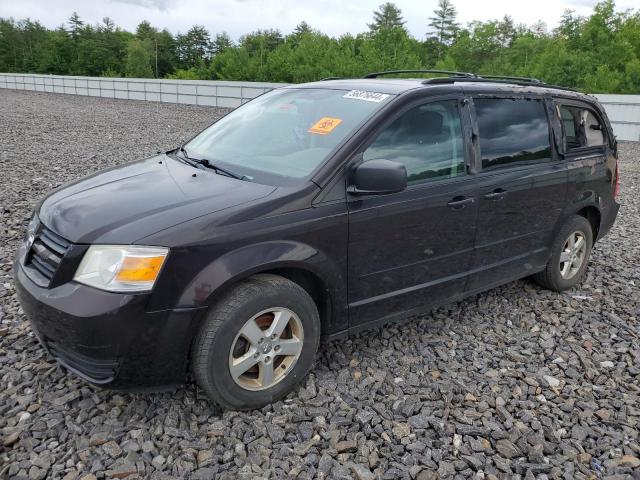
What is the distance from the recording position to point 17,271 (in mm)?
2932

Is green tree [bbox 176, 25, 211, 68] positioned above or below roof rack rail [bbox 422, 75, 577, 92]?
above

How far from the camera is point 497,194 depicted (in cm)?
376

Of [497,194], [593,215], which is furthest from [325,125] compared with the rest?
[593,215]

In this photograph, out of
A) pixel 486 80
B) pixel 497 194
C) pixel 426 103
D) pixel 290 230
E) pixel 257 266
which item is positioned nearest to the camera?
pixel 257 266

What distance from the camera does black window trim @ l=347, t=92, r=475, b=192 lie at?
312 centimetres

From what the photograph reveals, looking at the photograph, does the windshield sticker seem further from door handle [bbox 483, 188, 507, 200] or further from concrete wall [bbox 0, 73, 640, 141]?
concrete wall [bbox 0, 73, 640, 141]

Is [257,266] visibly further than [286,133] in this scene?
No

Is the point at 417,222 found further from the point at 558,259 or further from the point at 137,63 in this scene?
the point at 137,63

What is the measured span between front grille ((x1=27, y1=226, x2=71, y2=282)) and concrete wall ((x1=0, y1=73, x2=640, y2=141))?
1826 centimetres

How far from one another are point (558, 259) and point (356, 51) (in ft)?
166

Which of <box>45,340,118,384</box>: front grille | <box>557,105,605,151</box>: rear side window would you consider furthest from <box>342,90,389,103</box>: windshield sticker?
<box>45,340,118,384</box>: front grille

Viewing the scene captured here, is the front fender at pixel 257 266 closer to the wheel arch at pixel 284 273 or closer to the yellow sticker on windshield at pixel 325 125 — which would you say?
the wheel arch at pixel 284 273

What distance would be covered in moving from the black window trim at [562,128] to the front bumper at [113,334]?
131 inches

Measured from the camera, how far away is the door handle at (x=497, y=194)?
371cm
